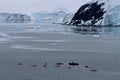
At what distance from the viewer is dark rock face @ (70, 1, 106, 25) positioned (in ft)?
256

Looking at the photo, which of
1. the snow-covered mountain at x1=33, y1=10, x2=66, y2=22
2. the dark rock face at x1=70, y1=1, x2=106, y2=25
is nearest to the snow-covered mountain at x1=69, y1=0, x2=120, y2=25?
the dark rock face at x1=70, y1=1, x2=106, y2=25

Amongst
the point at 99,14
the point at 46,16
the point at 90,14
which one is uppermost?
the point at 99,14

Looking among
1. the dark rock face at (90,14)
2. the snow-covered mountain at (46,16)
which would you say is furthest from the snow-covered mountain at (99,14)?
the snow-covered mountain at (46,16)

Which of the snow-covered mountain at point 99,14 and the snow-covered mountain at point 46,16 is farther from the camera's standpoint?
the snow-covered mountain at point 46,16

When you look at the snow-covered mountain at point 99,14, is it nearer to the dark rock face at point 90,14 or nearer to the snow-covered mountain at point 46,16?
the dark rock face at point 90,14

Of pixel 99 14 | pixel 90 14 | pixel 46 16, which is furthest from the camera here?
pixel 46 16

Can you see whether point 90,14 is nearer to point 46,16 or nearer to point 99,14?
point 99,14

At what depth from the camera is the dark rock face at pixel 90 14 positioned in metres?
78.1

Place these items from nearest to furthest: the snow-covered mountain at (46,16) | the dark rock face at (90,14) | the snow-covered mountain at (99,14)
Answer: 1. the snow-covered mountain at (99,14)
2. the dark rock face at (90,14)
3. the snow-covered mountain at (46,16)

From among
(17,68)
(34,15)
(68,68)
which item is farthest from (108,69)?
(34,15)

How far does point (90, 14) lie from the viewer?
81.7m

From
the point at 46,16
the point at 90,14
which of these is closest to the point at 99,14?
the point at 90,14

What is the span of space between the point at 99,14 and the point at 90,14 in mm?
4612

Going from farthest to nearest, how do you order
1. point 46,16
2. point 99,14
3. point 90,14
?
point 46,16 < point 90,14 < point 99,14
